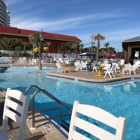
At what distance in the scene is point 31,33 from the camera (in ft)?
127

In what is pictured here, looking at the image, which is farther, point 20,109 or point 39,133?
point 39,133

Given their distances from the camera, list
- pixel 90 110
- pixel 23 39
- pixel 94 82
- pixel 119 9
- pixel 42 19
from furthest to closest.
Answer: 1. pixel 23 39
2. pixel 42 19
3. pixel 119 9
4. pixel 94 82
5. pixel 90 110

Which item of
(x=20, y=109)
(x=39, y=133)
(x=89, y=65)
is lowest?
(x=39, y=133)

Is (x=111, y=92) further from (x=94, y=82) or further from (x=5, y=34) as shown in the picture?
(x=5, y=34)

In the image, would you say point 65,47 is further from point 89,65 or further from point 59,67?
point 59,67

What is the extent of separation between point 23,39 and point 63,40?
32.7 ft

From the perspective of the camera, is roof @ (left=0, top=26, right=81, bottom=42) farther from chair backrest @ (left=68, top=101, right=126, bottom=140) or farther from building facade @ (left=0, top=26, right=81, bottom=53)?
chair backrest @ (left=68, top=101, right=126, bottom=140)

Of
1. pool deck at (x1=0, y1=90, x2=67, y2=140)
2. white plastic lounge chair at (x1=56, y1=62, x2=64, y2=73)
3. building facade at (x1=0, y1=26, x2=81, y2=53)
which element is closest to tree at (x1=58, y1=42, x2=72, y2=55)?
building facade at (x1=0, y1=26, x2=81, y2=53)

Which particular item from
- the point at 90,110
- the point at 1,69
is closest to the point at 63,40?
the point at 1,69

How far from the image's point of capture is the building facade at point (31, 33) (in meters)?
35.1

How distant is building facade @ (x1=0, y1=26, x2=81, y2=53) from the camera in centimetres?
3509

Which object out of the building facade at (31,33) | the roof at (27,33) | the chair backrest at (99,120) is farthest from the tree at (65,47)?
the chair backrest at (99,120)

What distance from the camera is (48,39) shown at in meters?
40.0

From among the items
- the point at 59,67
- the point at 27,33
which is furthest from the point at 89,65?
the point at 27,33
